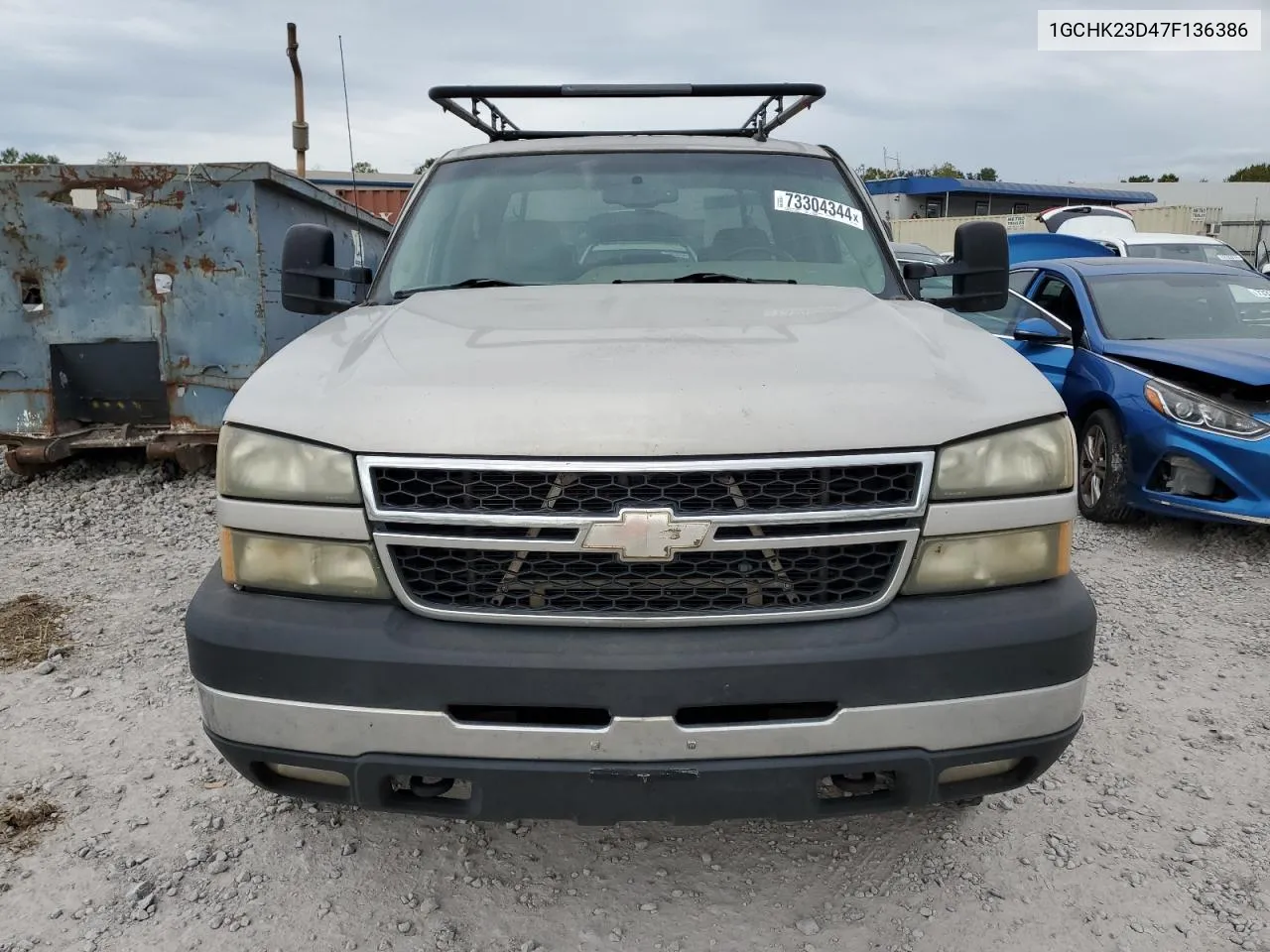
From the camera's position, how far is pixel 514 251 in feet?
10.2

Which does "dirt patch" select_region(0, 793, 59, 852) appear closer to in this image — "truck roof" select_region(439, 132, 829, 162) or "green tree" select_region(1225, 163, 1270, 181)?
"truck roof" select_region(439, 132, 829, 162)

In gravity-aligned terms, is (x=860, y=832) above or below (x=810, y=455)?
below

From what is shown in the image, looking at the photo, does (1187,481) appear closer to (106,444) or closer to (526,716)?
(526,716)

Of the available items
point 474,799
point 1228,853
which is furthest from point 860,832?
point 474,799

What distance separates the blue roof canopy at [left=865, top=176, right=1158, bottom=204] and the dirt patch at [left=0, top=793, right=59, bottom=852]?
33.5 meters

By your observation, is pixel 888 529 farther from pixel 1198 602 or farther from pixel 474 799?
pixel 1198 602

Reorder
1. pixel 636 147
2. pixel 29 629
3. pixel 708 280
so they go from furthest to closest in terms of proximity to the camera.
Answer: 1. pixel 29 629
2. pixel 636 147
3. pixel 708 280

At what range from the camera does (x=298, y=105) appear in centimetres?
494

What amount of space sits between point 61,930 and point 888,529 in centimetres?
206

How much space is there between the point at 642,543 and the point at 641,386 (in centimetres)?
32

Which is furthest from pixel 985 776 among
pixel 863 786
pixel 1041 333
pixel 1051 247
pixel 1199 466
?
pixel 1051 247

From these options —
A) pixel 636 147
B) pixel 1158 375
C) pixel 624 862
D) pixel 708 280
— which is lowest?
pixel 624 862

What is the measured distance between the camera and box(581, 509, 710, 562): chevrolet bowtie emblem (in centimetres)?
183

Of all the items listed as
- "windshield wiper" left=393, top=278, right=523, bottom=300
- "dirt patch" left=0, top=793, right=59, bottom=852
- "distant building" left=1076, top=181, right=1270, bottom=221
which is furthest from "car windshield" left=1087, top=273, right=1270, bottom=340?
"distant building" left=1076, top=181, right=1270, bottom=221
